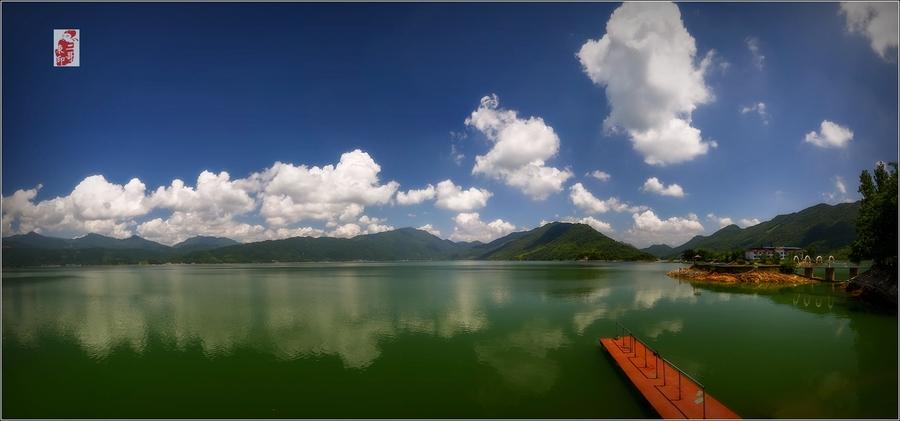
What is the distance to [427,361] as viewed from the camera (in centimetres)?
2275

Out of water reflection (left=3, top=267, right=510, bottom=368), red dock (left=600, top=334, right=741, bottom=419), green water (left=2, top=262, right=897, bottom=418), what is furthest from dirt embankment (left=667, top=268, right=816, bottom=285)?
red dock (left=600, top=334, right=741, bottom=419)

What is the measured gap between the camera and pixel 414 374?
802 inches

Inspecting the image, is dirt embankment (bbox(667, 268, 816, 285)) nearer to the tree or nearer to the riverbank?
the riverbank

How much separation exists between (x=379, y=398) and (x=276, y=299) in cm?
4340

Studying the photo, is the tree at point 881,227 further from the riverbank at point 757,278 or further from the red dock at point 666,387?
the red dock at point 666,387

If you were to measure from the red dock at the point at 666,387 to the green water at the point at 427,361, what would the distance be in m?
0.83

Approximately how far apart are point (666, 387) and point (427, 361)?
489 inches

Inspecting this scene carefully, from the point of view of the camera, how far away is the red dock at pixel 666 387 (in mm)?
14000

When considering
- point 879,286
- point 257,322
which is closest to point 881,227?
point 879,286

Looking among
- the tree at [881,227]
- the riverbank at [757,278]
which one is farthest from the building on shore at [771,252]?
the tree at [881,227]

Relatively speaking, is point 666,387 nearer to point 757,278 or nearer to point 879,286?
point 879,286

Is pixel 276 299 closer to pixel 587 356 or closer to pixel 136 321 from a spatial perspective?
pixel 136 321

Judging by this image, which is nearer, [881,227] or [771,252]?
[881,227]

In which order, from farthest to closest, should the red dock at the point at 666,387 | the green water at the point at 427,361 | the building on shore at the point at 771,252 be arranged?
the building on shore at the point at 771,252
the green water at the point at 427,361
the red dock at the point at 666,387
